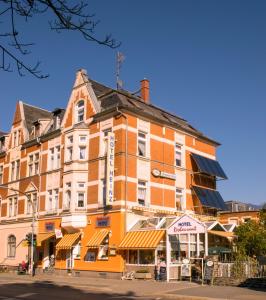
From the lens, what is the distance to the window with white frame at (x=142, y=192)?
34094 millimetres

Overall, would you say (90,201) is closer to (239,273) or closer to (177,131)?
(177,131)

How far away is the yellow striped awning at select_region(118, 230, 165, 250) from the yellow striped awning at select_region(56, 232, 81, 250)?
475cm

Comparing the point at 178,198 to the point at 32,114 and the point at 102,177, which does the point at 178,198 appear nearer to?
the point at 102,177

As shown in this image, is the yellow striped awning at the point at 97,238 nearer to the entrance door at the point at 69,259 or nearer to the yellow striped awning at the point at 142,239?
the yellow striped awning at the point at 142,239

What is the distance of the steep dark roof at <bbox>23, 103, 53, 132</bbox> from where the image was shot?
4613cm

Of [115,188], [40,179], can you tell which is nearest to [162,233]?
[115,188]

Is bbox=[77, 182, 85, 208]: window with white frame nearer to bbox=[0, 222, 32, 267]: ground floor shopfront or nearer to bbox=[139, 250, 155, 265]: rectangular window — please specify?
bbox=[139, 250, 155, 265]: rectangular window

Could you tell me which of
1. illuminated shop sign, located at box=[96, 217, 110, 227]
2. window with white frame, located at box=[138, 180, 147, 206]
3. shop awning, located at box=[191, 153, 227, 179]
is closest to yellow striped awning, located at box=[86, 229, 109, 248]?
illuminated shop sign, located at box=[96, 217, 110, 227]

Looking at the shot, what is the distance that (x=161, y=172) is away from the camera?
35.9 m

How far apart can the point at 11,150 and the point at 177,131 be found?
18152mm

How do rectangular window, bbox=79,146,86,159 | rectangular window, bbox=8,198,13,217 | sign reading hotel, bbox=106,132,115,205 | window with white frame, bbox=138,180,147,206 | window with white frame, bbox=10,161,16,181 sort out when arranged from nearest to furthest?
1. sign reading hotel, bbox=106,132,115,205
2. window with white frame, bbox=138,180,147,206
3. rectangular window, bbox=79,146,86,159
4. rectangular window, bbox=8,198,13,217
5. window with white frame, bbox=10,161,16,181

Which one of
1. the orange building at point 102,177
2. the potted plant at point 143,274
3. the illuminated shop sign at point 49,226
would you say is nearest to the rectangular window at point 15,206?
the orange building at point 102,177

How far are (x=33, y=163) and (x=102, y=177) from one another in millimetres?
11107

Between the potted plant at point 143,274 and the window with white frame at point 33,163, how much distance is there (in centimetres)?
1592
